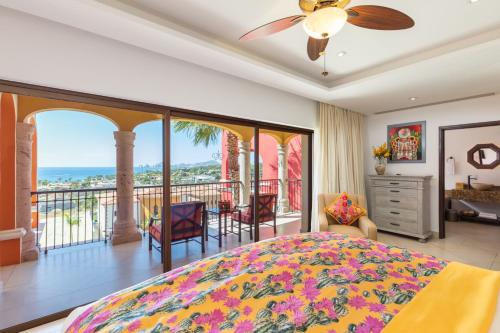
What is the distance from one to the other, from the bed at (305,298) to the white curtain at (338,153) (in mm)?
2669

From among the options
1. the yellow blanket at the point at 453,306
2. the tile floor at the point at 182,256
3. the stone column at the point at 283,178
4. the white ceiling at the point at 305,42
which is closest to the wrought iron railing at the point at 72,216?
the tile floor at the point at 182,256

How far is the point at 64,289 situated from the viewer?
249cm

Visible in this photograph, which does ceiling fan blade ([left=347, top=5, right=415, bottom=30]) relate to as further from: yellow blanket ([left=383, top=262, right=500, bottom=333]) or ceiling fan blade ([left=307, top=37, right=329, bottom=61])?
yellow blanket ([left=383, top=262, right=500, bottom=333])

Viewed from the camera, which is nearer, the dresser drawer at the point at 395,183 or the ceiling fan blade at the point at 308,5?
the ceiling fan blade at the point at 308,5

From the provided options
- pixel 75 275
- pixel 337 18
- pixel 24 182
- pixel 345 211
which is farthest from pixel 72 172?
pixel 345 211

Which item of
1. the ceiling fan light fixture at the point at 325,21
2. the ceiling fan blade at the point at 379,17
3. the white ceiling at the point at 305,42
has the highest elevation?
the white ceiling at the point at 305,42

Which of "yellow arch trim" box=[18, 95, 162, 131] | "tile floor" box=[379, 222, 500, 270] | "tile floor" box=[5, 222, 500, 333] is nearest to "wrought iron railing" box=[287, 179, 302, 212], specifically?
"tile floor" box=[5, 222, 500, 333]

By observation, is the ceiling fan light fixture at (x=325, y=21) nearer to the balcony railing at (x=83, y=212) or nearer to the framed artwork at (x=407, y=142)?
the balcony railing at (x=83, y=212)

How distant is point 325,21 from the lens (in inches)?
53.3

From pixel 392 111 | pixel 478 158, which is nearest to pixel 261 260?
pixel 392 111

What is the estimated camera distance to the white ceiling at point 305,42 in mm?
1830

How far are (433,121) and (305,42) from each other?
323cm

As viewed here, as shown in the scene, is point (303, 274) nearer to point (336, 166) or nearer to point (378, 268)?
point (378, 268)

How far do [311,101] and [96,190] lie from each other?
3.80 metres
